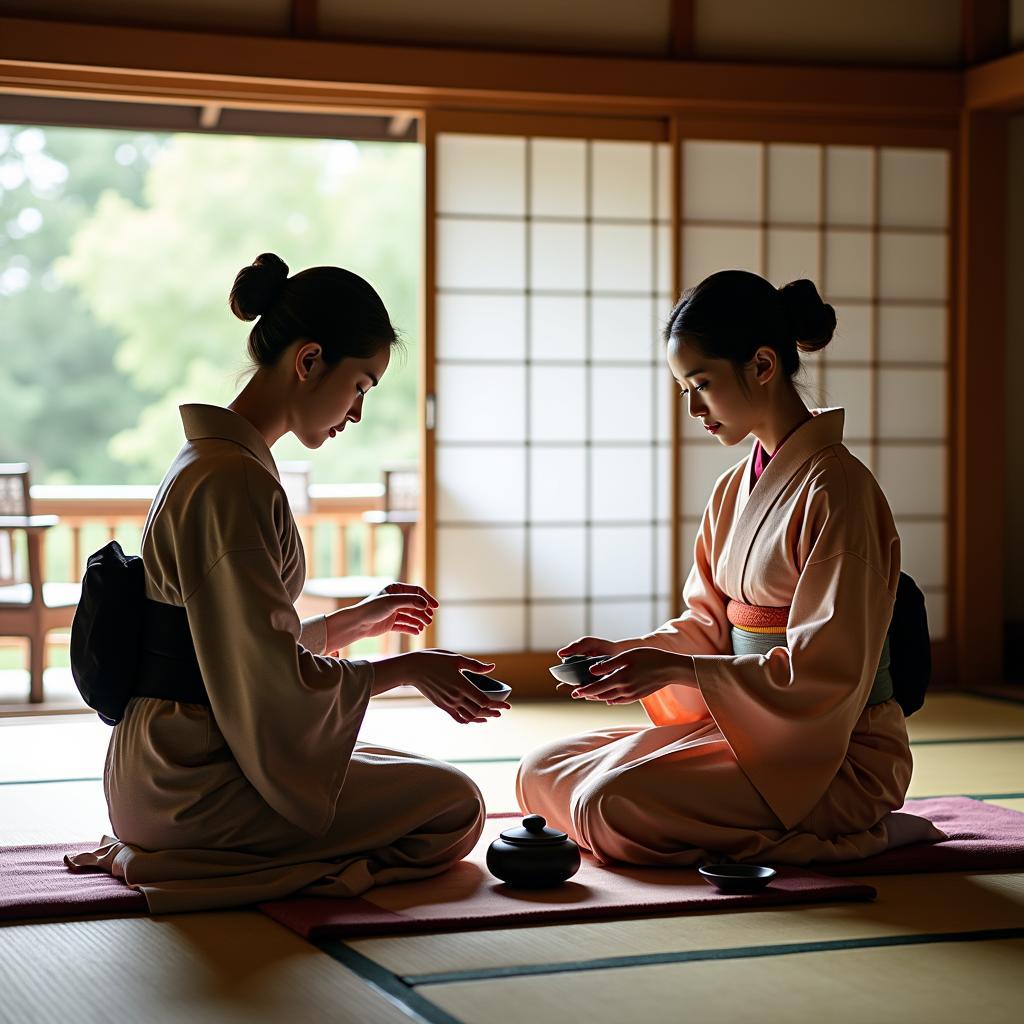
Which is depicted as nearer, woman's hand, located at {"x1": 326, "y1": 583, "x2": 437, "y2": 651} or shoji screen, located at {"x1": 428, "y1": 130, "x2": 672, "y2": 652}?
woman's hand, located at {"x1": 326, "y1": 583, "x2": 437, "y2": 651}

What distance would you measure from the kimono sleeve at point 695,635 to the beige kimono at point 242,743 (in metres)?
0.65

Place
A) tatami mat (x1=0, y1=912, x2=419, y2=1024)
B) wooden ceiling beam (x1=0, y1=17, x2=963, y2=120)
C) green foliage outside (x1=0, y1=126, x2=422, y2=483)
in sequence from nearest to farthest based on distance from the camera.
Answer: tatami mat (x1=0, y1=912, x2=419, y2=1024)
wooden ceiling beam (x1=0, y1=17, x2=963, y2=120)
green foliage outside (x1=0, y1=126, x2=422, y2=483)

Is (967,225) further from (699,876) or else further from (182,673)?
(182,673)

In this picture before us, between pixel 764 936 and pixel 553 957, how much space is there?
0.36m

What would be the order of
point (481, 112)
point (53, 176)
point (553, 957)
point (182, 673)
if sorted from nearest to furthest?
1. point (553, 957)
2. point (182, 673)
3. point (481, 112)
4. point (53, 176)

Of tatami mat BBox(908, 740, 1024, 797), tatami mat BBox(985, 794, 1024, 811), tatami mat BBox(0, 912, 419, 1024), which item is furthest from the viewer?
tatami mat BBox(908, 740, 1024, 797)

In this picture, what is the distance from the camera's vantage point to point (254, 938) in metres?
2.32

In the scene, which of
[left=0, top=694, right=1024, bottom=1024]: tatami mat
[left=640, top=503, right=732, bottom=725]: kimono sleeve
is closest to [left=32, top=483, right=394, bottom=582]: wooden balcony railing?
[left=640, top=503, right=732, bottom=725]: kimono sleeve

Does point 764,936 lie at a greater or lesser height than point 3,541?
lesser

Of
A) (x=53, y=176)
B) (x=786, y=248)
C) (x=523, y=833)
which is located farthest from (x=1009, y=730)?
(x=53, y=176)

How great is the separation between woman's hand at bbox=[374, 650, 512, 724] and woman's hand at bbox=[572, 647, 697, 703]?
0.68 ft

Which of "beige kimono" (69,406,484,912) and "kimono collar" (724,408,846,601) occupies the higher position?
"kimono collar" (724,408,846,601)

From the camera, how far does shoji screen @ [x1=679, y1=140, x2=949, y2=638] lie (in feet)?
19.4

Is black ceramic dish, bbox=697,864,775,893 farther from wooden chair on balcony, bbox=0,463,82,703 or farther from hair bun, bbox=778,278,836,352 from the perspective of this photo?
wooden chair on balcony, bbox=0,463,82,703
